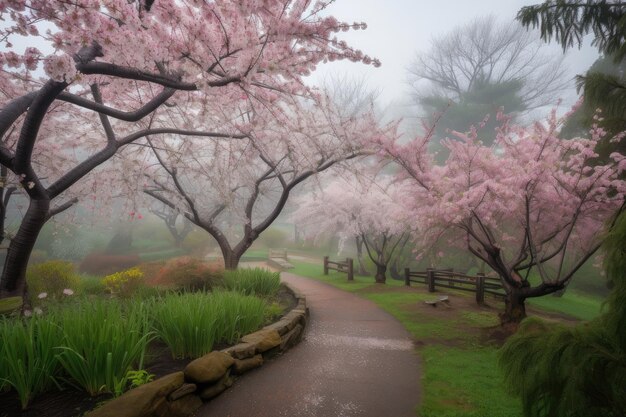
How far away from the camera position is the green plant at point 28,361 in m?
2.47

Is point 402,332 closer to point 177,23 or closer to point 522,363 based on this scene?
point 522,363

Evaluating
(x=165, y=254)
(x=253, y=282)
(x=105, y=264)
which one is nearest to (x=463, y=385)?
(x=253, y=282)

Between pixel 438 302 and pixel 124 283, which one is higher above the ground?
pixel 438 302

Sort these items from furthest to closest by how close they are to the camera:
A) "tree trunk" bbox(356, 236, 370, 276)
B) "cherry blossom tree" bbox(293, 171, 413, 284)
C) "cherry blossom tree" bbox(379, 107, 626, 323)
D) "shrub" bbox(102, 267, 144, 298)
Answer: "tree trunk" bbox(356, 236, 370, 276)
"cherry blossom tree" bbox(293, 171, 413, 284)
"shrub" bbox(102, 267, 144, 298)
"cherry blossom tree" bbox(379, 107, 626, 323)

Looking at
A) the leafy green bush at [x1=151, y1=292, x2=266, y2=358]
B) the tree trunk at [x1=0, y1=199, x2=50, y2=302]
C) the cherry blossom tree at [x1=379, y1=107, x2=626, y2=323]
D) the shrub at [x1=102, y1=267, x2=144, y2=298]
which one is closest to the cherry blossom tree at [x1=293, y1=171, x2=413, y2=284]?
the cherry blossom tree at [x1=379, y1=107, x2=626, y2=323]

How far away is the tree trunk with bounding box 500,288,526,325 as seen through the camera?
588 cm

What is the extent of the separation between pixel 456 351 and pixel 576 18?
7540mm

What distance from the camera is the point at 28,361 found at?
2645 millimetres

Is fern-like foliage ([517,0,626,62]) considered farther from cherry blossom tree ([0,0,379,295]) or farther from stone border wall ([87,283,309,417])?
stone border wall ([87,283,309,417])

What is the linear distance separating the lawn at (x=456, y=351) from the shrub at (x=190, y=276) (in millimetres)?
5084

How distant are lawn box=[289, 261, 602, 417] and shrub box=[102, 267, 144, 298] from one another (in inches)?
256

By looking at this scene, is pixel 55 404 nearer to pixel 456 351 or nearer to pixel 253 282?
pixel 253 282

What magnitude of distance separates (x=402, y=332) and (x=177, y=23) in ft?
22.4

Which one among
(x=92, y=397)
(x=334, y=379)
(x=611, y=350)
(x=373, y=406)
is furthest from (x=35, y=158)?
(x=611, y=350)
